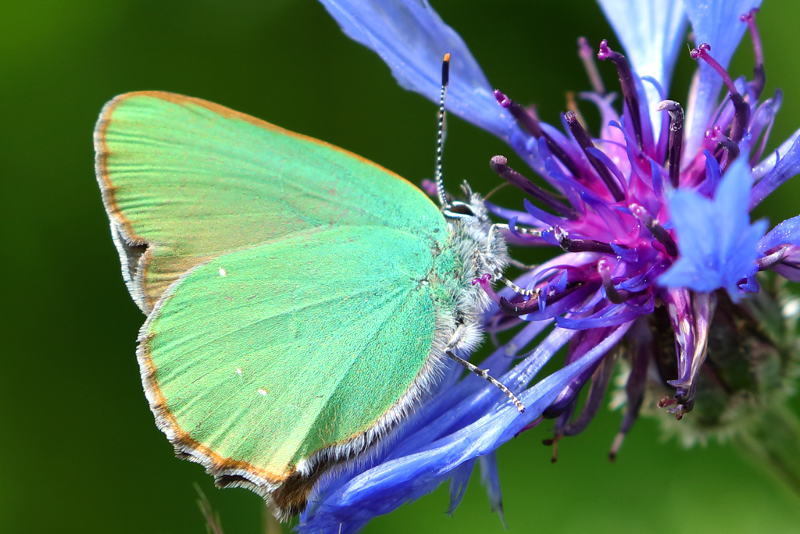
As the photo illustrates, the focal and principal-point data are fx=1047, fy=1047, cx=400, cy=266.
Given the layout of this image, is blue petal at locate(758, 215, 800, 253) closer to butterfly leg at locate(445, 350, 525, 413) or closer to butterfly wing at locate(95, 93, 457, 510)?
butterfly leg at locate(445, 350, 525, 413)

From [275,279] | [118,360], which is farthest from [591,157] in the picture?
[118,360]

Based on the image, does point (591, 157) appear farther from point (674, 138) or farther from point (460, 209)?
point (460, 209)

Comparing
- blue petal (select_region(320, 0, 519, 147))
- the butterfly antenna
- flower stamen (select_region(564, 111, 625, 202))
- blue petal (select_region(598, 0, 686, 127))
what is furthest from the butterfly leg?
blue petal (select_region(598, 0, 686, 127))

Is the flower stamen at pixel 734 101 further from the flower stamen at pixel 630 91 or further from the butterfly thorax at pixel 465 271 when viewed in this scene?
the butterfly thorax at pixel 465 271

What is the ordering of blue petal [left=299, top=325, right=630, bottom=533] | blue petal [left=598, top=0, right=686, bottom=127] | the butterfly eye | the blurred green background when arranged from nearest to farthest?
blue petal [left=299, top=325, right=630, bottom=533]
the butterfly eye
blue petal [left=598, top=0, right=686, bottom=127]
the blurred green background

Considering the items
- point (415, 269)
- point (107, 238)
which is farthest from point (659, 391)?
point (107, 238)

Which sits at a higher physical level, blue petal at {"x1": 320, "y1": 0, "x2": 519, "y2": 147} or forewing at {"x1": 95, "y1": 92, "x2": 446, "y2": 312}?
blue petal at {"x1": 320, "y1": 0, "x2": 519, "y2": 147}

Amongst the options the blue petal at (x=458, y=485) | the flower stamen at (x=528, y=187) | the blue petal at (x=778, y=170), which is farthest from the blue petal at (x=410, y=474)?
the blue petal at (x=778, y=170)

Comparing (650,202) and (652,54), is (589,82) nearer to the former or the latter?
(652,54)
